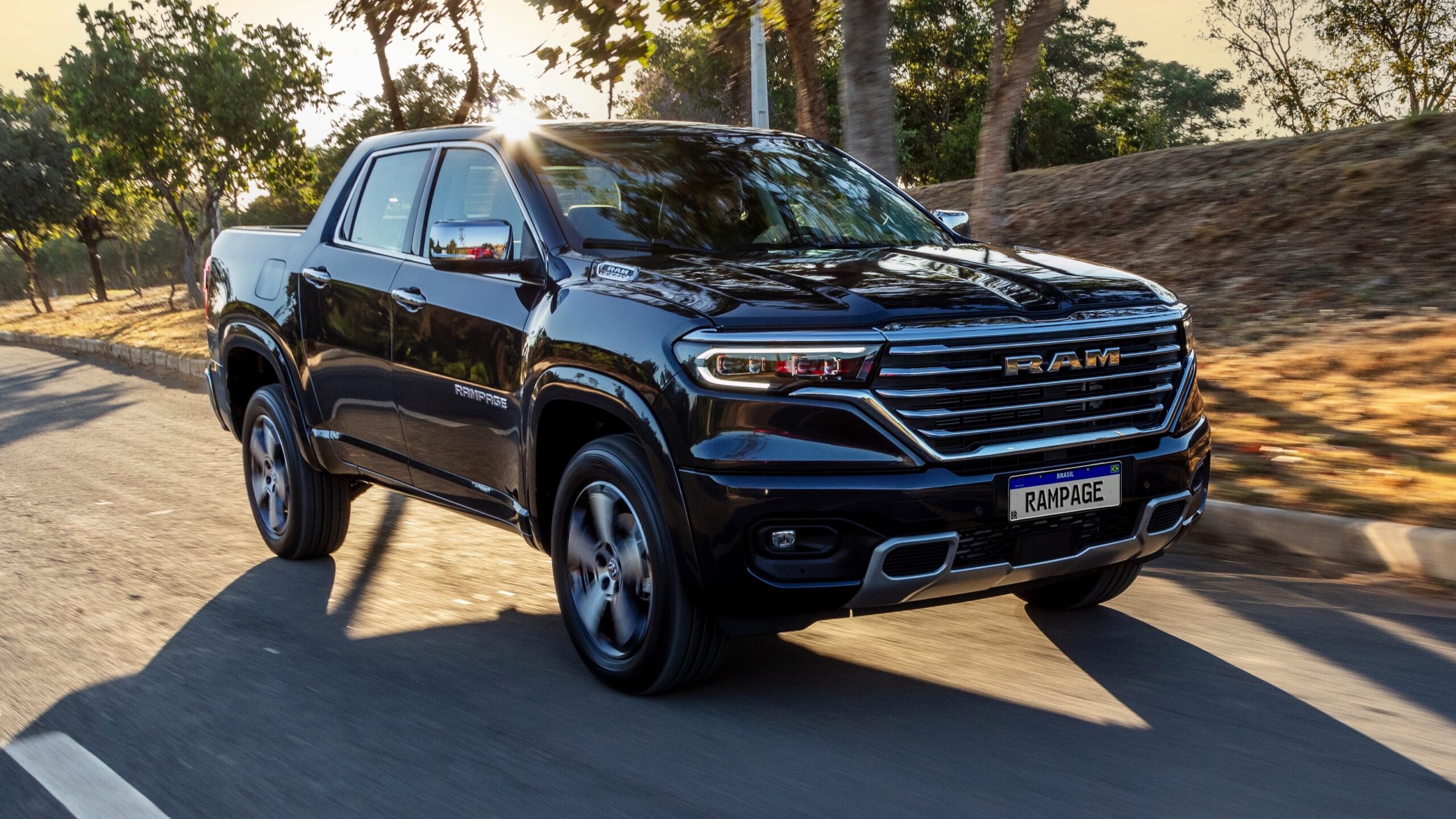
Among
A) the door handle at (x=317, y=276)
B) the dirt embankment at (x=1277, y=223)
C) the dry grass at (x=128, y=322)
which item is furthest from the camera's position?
the dry grass at (x=128, y=322)

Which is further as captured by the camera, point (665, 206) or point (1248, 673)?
point (665, 206)

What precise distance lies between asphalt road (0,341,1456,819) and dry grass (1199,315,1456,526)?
755mm

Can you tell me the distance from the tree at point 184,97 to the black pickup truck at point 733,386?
27.3m

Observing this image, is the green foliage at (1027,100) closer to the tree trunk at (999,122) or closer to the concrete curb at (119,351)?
the concrete curb at (119,351)

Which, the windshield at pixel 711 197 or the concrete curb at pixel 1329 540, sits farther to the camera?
the concrete curb at pixel 1329 540

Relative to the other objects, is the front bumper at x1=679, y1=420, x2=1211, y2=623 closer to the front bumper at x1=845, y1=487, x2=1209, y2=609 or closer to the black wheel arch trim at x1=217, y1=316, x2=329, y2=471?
the front bumper at x1=845, y1=487, x2=1209, y2=609

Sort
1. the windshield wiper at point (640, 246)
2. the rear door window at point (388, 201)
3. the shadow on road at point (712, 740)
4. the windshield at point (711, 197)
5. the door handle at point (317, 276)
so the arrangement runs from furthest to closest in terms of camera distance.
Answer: the door handle at point (317, 276), the rear door window at point (388, 201), the windshield at point (711, 197), the windshield wiper at point (640, 246), the shadow on road at point (712, 740)

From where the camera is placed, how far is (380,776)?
A: 3.74m

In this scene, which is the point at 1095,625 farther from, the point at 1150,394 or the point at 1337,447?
the point at 1337,447

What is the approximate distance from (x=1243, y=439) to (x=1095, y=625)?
2.94 metres

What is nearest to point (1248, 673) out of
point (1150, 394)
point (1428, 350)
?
point (1150, 394)

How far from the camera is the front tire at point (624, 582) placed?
13.1 ft

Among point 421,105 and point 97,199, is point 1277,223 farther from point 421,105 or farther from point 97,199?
point 97,199

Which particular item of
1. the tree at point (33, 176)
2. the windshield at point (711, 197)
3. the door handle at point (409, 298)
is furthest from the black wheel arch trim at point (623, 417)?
the tree at point (33, 176)
